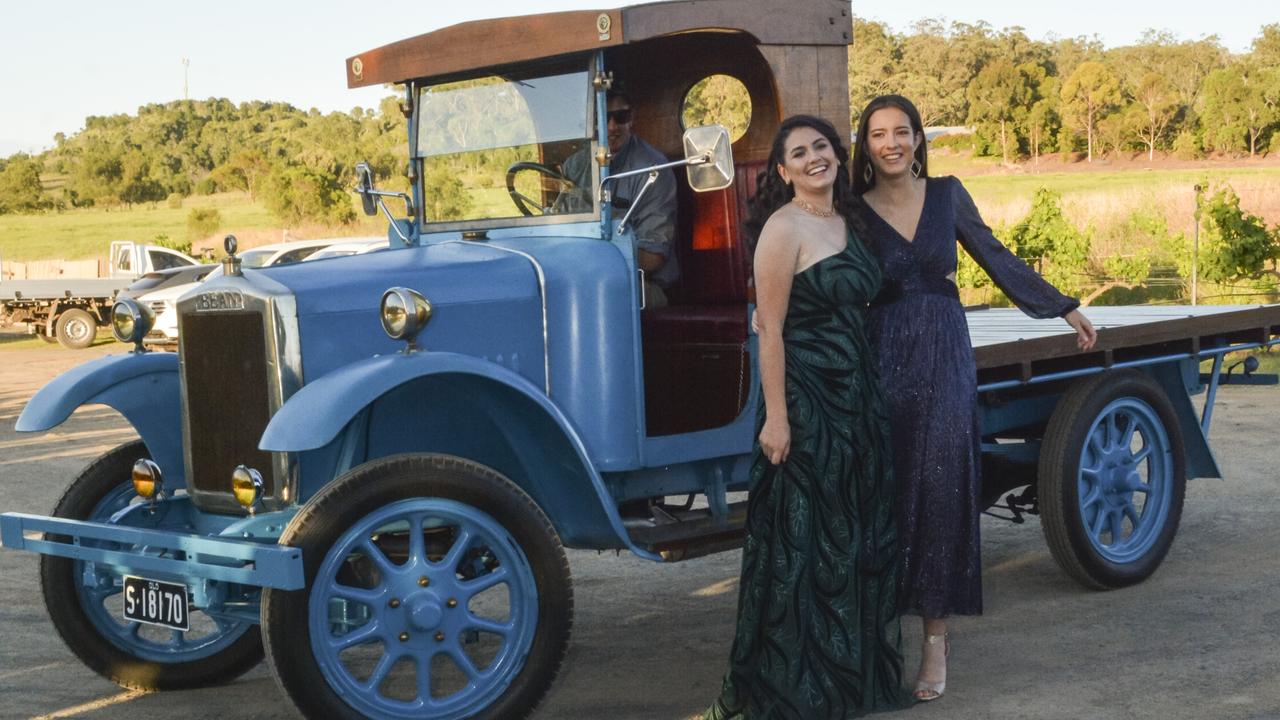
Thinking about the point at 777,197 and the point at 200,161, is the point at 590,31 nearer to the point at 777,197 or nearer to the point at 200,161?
the point at 777,197

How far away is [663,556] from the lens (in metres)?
4.93

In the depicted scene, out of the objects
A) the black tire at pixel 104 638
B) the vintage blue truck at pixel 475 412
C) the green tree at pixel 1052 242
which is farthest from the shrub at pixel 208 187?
the black tire at pixel 104 638

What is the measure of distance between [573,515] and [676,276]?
1.15m

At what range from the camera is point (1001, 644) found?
206 inches

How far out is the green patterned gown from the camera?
430cm

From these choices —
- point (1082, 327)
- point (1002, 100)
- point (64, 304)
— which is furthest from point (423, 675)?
point (1002, 100)

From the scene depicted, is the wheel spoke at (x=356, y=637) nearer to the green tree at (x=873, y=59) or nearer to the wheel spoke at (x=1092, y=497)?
the wheel spoke at (x=1092, y=497)

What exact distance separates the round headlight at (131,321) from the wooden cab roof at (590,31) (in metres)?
1.21

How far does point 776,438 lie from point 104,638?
2.46m

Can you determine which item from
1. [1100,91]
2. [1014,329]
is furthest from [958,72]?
[1014,329]

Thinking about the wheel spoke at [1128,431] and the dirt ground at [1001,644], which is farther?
the wheel spoke at [1128,431]

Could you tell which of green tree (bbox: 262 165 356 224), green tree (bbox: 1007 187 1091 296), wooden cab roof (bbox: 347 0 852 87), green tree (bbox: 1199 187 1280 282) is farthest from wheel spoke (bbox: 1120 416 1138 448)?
green tree (bbox: 262 165 356 224)

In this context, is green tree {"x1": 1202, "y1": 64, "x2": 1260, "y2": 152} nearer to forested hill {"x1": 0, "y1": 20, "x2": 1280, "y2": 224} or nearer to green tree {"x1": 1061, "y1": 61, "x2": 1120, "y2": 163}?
forested hill {"x1": 0, "y1": 20, "x2": 1280, "y2": 224}

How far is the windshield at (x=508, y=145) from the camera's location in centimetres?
514
